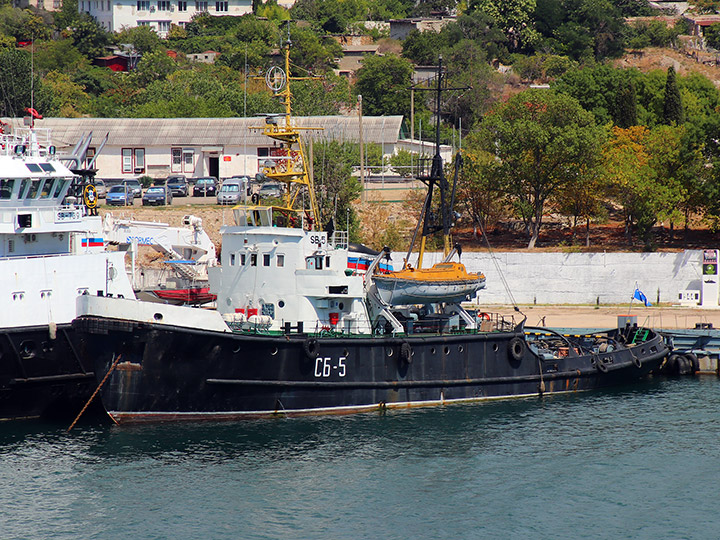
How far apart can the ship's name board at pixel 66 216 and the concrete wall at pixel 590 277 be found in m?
24.0

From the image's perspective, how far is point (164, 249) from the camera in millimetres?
43031

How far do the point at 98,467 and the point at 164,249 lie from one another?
15.5 meters

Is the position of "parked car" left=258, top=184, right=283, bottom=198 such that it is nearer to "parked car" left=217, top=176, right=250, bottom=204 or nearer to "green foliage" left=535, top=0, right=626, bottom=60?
"parked car" left=217, top=176, right=250, bottom=204

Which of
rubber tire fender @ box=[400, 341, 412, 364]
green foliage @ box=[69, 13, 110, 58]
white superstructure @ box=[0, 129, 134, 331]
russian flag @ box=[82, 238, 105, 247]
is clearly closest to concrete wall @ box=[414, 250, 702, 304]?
rubber tire fender @ box=[400, 341, 412, 364]

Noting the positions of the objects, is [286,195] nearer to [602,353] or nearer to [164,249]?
[164,249]

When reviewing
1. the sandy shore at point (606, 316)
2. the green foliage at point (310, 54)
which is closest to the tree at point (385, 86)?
the green foliage at point (310, 54)

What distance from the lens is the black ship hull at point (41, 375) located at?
1256 inches

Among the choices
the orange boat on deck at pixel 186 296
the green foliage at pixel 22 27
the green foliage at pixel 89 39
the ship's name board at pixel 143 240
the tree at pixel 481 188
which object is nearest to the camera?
the ship's name board at pixel 143 240

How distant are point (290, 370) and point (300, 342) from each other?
99cm

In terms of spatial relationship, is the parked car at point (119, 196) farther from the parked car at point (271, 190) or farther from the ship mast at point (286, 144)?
the ship mast at point (286, 144)

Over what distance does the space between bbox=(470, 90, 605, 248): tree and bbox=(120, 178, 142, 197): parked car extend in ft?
71.5

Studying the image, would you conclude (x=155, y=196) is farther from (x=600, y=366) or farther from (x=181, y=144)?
(x=600, y=366)

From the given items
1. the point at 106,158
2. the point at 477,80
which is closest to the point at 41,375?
the point at 106,158

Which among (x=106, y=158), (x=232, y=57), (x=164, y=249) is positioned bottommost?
(x=164, y=249)
